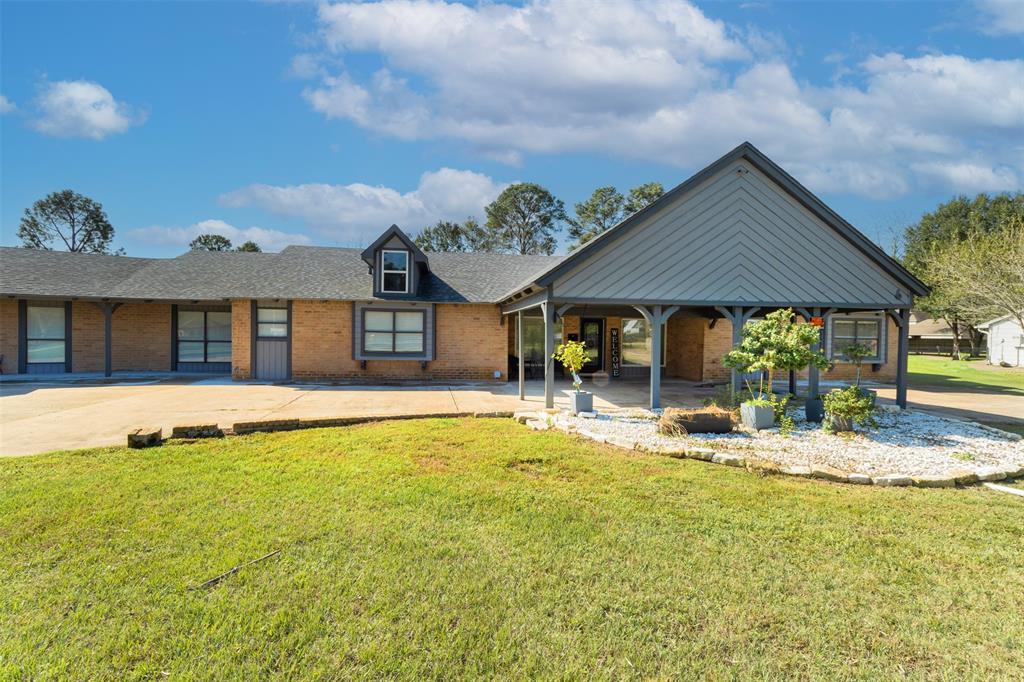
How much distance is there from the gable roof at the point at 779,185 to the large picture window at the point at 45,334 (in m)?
16.6

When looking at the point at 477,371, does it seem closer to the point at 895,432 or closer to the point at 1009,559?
the point at 895,432

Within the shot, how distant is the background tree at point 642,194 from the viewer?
40.1 metres

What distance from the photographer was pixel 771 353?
814 cm

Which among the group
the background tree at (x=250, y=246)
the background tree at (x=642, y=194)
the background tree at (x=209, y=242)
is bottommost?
the background tree at (x=250, y=246)

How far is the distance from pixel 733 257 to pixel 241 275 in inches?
620

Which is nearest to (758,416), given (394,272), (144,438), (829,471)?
(829,471)

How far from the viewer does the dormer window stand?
49.0 ft

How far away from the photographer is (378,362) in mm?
15070

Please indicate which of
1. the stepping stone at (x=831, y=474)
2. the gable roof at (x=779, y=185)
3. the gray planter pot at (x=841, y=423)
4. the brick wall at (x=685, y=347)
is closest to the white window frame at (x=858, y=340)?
the brick wall at (x=685, y=347)

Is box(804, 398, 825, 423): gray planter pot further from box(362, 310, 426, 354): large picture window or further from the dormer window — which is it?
the dormer window

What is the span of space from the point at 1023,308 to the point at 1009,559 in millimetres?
32337

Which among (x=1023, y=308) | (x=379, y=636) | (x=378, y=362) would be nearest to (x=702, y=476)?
(x=379, y=636)

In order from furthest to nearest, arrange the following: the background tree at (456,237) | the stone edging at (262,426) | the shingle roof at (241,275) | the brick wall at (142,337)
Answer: the background tree at (456,237)
the brick wall at (142,337)
the shingle roof at (241,275)
the stone edging at (262,426)

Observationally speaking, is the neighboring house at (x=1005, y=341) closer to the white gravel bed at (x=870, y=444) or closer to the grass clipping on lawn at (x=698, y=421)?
the white gravel bed at (x=870, y=444)
